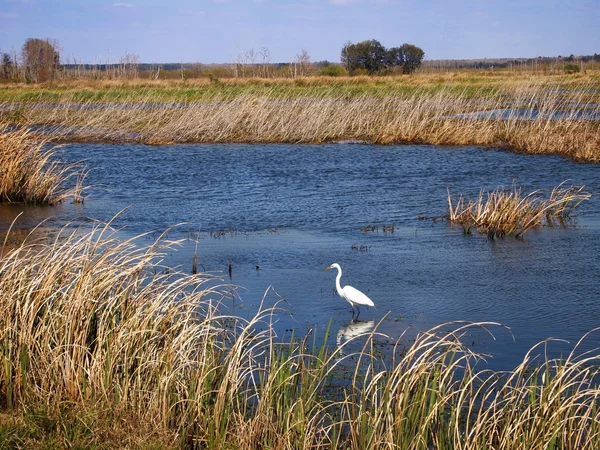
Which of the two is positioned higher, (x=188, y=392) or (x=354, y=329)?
(x=188, y=392)

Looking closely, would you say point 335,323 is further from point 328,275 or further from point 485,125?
point 485,125

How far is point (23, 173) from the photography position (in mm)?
14438

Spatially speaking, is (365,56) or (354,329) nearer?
(354,329)

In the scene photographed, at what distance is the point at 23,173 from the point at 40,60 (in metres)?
58.8

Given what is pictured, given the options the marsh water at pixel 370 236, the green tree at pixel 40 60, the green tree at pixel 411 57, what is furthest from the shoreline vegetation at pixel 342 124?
the green tree at pixel 411 57

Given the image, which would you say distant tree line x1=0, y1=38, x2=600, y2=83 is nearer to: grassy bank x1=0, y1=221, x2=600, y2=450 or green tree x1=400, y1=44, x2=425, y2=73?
green tree x1=400, y1=44, x2=425, y2=73

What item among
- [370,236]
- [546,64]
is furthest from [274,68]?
[370,236]

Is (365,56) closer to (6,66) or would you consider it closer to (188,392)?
(6,66)

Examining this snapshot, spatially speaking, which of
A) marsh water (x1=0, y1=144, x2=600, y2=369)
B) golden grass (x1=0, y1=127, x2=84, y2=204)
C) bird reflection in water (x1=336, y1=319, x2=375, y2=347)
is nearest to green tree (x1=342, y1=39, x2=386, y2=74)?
marsh water (x1=0, y1=144, x2=600, y2=369)

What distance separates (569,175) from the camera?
1812 cm

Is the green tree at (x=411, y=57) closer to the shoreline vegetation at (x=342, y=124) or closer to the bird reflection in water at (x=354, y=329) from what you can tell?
the shoreline vegetation at (x=342, y=124)

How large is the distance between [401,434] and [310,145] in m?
21.5

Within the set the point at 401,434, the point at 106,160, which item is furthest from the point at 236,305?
the point at 106,160

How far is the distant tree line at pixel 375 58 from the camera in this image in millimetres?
73500
